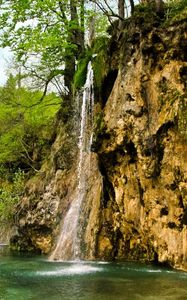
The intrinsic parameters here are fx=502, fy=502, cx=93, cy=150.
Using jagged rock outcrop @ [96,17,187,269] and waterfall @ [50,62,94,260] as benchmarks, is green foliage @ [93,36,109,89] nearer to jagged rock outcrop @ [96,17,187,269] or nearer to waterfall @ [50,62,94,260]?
waterfall @ [50,62,94,260]

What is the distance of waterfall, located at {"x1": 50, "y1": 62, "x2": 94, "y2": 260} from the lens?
693 inches

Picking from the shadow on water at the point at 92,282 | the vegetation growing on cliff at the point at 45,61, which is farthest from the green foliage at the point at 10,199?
the shadow on water at the point at 92,282

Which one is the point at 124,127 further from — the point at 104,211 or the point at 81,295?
the point at 81,295

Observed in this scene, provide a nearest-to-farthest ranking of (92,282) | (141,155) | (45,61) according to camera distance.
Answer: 1. (92,282)
2. (141,155)
3. (45,61)

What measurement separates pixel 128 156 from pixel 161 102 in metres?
2.09

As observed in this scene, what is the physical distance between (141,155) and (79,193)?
530 centimetres

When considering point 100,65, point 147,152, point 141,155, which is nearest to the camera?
point 147,152

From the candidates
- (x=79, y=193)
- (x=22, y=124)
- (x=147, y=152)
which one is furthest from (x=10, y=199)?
(x=147, y=152)

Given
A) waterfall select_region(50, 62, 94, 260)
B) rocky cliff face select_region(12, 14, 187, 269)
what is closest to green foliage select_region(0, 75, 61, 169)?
waterfall select_region(50, 62, 94, 260)

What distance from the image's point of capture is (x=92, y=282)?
35.7ft

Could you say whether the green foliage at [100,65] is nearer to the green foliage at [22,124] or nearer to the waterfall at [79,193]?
the waterfall at [79,193]

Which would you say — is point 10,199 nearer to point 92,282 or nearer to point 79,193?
point 79,193

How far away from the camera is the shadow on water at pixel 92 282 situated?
9.31m

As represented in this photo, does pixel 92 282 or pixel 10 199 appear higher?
pixel 10 199
